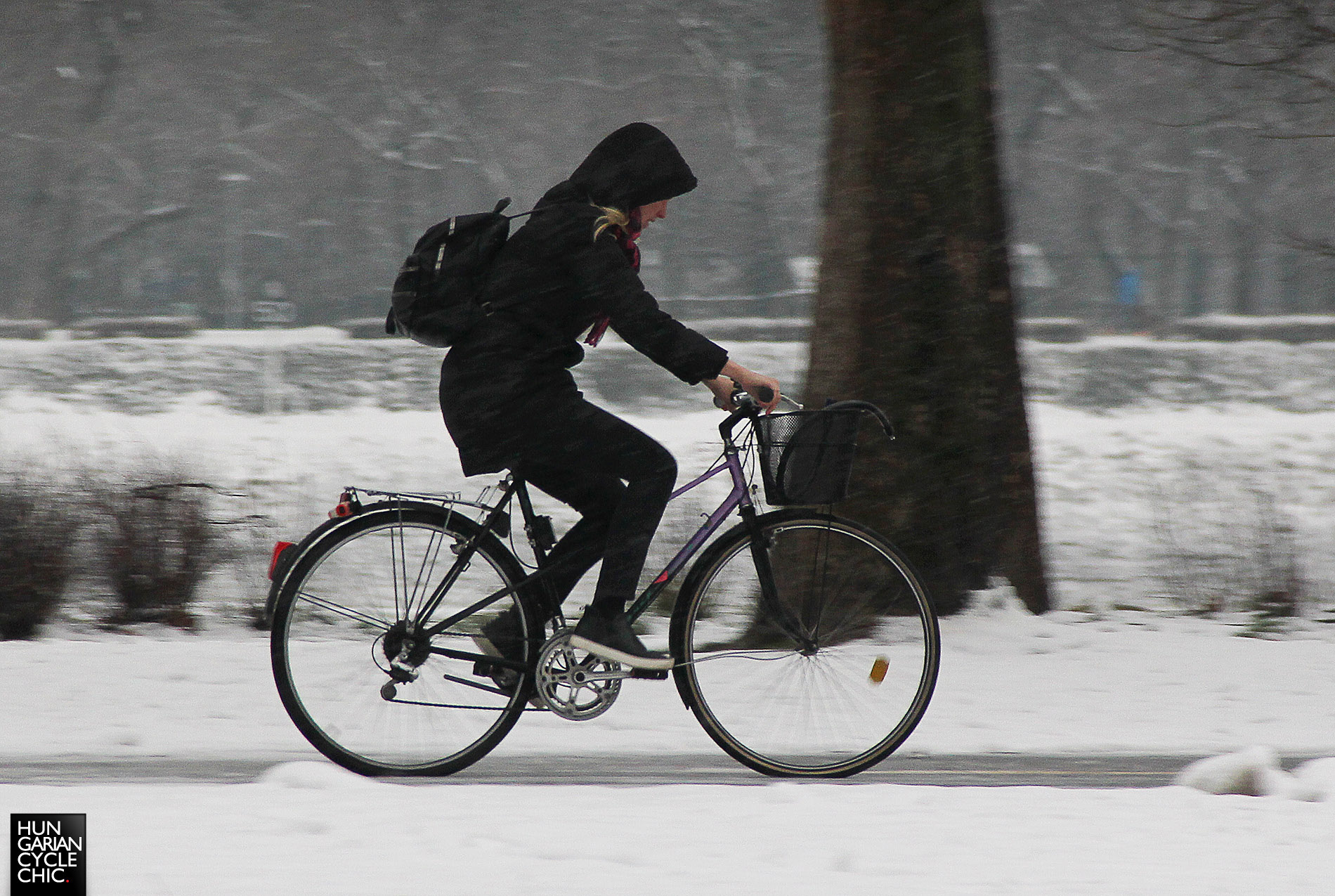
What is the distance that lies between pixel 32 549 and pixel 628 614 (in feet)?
11.9

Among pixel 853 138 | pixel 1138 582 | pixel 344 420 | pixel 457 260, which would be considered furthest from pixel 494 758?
pixel 344 420

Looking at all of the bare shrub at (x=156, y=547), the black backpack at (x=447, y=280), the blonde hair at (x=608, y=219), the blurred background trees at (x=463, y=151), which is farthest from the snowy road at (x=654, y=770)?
the blurred background trees at (x=463, y=151)

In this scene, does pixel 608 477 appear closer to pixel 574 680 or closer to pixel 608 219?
pixel 574 680

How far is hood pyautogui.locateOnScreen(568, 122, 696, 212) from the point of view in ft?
13.3

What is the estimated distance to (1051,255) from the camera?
2939cm

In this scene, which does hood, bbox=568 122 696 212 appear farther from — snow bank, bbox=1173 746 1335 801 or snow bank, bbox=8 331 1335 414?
snow bank, bbox=8 331 1335 414

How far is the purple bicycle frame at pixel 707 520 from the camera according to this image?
422cm

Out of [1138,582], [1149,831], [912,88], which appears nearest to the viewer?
[1149,831]

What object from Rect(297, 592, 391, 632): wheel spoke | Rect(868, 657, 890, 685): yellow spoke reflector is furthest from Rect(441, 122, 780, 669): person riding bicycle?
Rect(868, 657, 890, 685): yellow spoke reflector

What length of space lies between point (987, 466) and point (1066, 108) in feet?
78.3

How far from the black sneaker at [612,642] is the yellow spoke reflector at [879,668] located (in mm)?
594

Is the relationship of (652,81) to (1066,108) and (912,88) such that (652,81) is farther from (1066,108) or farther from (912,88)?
(912,88)

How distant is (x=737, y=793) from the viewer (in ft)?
12.7

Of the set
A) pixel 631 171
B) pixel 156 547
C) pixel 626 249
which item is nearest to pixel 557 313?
pixel 626 249
